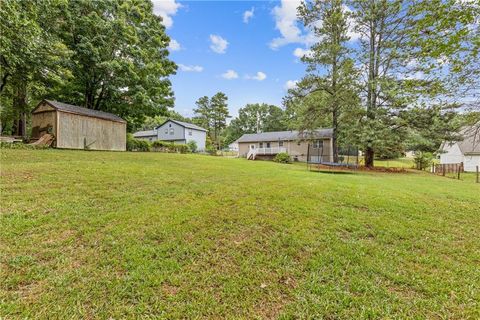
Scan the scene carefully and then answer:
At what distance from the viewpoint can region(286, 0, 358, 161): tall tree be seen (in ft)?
61.0

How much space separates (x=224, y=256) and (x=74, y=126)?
50.5 ft

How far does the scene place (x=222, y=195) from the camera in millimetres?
6289

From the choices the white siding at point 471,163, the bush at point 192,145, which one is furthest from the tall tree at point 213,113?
the white siding at point 471,163

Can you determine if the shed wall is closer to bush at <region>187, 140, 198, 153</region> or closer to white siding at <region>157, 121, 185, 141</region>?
bush at <region>187, 140, 198, 153</region>

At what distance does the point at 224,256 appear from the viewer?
3.39m

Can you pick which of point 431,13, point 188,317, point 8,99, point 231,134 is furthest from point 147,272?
point 231,134

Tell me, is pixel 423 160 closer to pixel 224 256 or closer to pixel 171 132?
pixel 224 256

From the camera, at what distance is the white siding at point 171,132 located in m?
34.2

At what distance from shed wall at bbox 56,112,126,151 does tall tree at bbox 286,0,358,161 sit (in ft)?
52.9

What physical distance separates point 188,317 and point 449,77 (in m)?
9.25

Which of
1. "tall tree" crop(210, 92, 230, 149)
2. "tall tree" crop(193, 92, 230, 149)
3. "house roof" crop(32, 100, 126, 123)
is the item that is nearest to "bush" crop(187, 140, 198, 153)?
"house roof" crop(32, 100, 126, 123)

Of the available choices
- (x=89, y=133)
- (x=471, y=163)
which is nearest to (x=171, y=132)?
(x=89, y=133)

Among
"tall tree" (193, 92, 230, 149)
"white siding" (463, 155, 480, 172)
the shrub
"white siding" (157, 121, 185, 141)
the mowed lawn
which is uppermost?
"tall tree" (193, 92, 230, 149)

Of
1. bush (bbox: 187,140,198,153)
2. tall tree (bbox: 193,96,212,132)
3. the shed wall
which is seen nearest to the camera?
the shed wall
